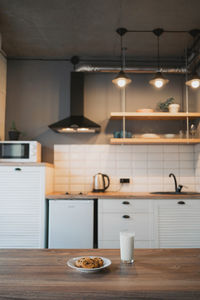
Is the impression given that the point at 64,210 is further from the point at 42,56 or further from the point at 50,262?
the point at 42,56

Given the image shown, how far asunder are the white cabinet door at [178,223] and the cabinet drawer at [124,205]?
0.14 meters

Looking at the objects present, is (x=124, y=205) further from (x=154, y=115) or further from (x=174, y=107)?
(x=174, y=107)

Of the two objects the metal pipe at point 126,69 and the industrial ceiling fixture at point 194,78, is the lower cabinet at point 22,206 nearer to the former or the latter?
the metal pipe at point 126,69

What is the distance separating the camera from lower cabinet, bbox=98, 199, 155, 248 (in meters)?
3.11

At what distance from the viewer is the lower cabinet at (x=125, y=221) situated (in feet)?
10.2

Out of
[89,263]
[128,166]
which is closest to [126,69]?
[128,166]

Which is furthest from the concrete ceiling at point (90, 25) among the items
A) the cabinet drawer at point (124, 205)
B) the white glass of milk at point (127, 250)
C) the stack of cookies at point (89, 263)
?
the stack of cookies at point (89, 263)

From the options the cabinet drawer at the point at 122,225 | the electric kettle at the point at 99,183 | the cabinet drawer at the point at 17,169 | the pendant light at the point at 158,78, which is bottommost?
the cabinet drawer at the point at 122,225

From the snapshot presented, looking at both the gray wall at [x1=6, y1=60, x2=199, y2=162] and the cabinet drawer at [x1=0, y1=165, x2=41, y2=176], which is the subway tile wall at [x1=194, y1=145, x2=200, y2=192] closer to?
the gray wall at [x1=6, y1=60, x2=199, y2=162]

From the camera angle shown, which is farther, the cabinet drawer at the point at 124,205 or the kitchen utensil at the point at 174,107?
the kitchen utensil at the point at 174,107

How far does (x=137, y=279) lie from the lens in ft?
3.50

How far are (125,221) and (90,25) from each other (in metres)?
2.29

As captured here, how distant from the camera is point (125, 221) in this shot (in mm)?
3125

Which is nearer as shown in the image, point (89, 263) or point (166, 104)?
point (89, 263)
